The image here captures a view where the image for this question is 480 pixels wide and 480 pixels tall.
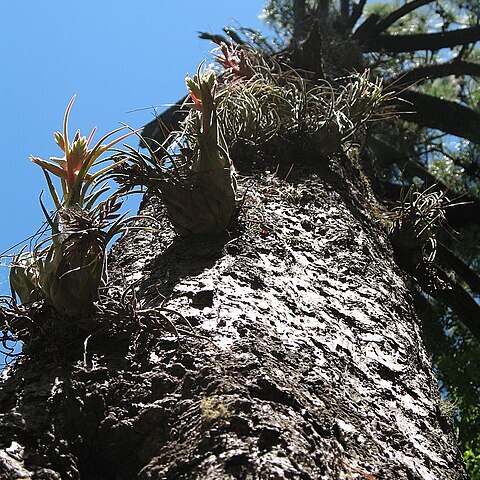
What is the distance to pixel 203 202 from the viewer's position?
47.8 inches

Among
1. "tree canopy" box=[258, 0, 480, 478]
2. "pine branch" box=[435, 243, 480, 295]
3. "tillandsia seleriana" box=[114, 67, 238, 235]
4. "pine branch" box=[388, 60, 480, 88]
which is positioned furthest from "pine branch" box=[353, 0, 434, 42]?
"tillandsia seleriana" box=[114, 67, 238, 235]

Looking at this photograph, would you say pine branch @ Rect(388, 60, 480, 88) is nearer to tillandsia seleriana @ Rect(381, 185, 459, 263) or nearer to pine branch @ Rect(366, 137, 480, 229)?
pine branch @ Rect(366, 137, 480, 229)

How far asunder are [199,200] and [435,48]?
3.22 metres

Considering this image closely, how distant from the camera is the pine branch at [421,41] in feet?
12.2

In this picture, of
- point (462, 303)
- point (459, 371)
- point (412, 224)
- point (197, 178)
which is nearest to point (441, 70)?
point (459, 371)

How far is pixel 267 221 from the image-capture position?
131 cm

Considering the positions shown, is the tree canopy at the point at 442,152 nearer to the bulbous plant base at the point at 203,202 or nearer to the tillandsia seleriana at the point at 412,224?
the tillandsia seleriana at the point at 412,224

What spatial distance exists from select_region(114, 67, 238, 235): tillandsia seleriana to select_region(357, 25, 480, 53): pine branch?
2837 mm

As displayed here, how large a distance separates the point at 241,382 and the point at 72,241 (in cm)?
33

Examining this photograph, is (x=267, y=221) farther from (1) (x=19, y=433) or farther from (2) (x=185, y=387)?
(1) (x=19, y=433)

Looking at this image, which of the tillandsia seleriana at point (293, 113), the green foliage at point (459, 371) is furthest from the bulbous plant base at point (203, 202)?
the green foliage at point (459, 371)

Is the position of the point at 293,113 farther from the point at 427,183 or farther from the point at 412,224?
the point at 427,183

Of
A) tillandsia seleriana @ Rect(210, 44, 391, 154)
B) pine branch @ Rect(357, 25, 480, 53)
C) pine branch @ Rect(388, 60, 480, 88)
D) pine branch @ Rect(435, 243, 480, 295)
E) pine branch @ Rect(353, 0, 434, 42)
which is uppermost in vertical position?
pine branch @ Rect(353, 0, 434, 42)

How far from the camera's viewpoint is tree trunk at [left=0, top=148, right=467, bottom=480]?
75 centimetres
